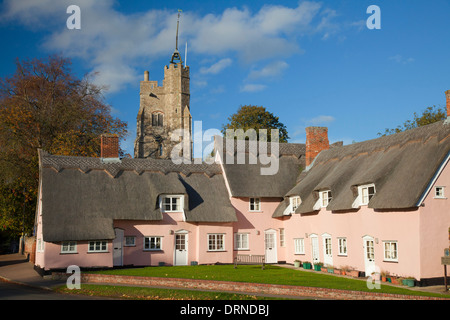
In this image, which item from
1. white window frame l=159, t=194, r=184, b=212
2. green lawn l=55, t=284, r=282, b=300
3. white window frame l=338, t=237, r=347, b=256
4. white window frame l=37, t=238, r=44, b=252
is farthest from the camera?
white window frame l=159, t=194, r=184, b=212

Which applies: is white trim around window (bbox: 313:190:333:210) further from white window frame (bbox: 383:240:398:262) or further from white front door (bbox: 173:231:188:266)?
white front door (bbox: 173:231:188:266)

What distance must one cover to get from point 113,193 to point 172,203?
4.06 m

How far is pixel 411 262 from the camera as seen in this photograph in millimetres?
22344

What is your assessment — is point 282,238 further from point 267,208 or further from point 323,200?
point 323,200

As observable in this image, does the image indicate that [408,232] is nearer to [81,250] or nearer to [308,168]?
[308,168]

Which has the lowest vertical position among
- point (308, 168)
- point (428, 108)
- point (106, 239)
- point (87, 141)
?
point (106, 239)

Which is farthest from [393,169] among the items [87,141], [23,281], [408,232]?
[87,141]

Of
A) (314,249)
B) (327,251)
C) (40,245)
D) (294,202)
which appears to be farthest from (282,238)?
(40,245)

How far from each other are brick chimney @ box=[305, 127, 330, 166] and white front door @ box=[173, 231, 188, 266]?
11261 millimetres

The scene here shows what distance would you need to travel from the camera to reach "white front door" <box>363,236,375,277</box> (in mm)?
25266

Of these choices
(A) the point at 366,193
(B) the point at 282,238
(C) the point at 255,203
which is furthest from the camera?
(B) the point at 282,238

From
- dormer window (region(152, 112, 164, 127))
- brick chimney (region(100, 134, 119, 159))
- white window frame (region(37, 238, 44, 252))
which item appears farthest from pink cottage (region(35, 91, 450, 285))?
dormer window (region(152, 112, 164, 127))

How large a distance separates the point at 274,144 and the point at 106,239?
15804 mm

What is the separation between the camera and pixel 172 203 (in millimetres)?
32906
